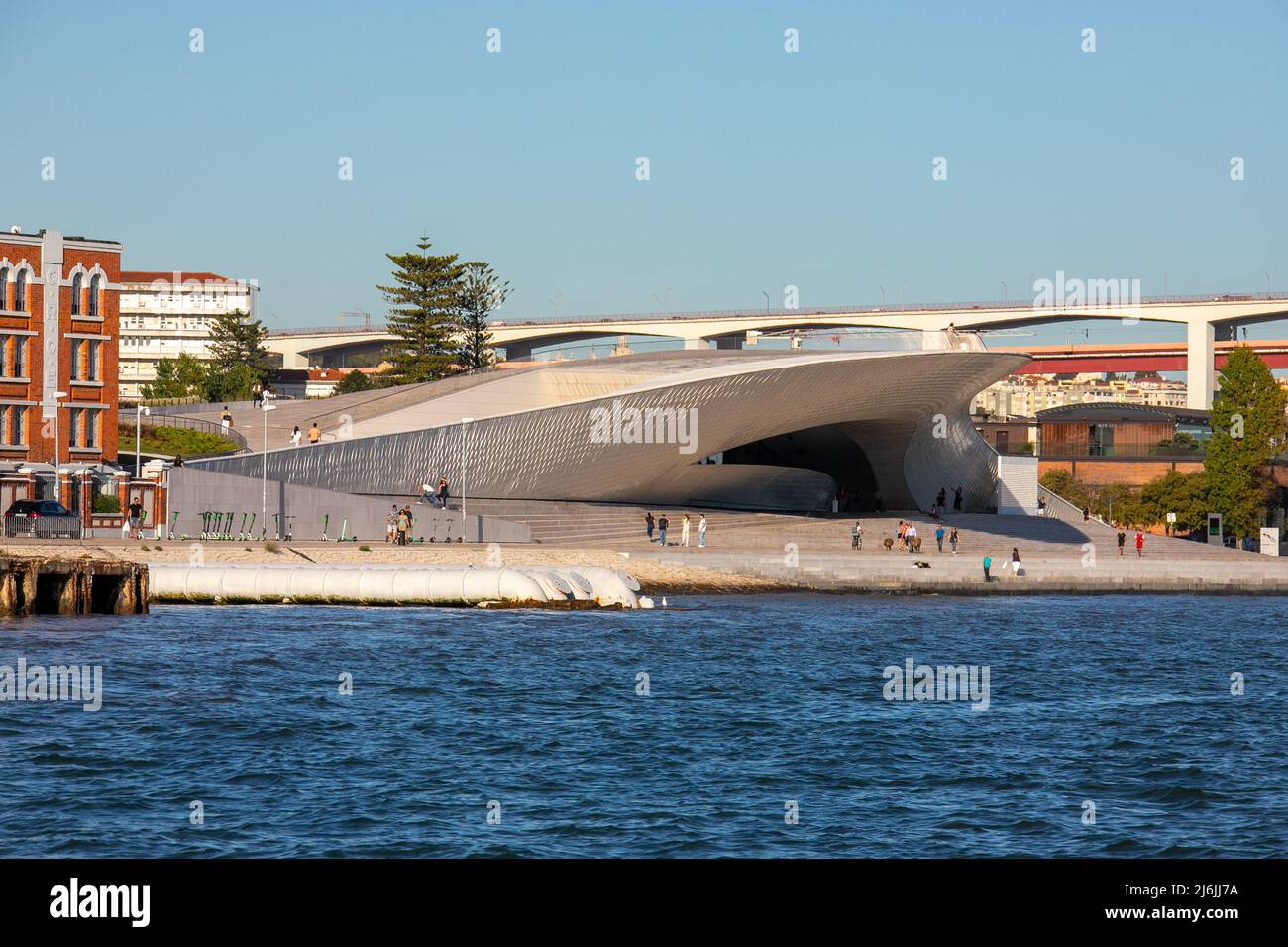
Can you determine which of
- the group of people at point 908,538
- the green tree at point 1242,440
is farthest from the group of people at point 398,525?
the green tree at point 1242,440

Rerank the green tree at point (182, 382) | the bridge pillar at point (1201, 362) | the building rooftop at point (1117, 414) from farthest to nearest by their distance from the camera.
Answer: the bridge pillar at point (1201, 362) < the building rooftop at point (1117, 414) < the green tree at point (182, 382)

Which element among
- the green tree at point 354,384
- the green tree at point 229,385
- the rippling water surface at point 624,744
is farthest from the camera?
the green tree at point 354,384

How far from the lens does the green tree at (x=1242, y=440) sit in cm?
6575

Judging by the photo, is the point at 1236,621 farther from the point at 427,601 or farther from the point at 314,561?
the point at 314,561

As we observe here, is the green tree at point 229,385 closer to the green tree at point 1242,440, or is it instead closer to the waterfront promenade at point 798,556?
the waterfront promenade at point 798,556

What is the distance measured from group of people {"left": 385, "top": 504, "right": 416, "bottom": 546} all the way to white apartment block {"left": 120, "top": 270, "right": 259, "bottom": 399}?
9142 centimetres

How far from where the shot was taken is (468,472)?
4634 cm

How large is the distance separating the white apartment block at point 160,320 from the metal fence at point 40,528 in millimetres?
92143

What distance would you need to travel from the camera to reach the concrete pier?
33.4 m

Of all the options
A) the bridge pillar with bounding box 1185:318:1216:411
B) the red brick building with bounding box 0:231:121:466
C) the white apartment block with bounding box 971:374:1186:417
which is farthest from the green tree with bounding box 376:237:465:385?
the white apartment block with bounding box 971:374:1186:417

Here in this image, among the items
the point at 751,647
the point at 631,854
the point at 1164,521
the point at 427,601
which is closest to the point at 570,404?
the point at 427,601

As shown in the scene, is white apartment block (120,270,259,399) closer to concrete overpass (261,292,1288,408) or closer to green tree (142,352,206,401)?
concrete overpass (261,292,1288,408)
